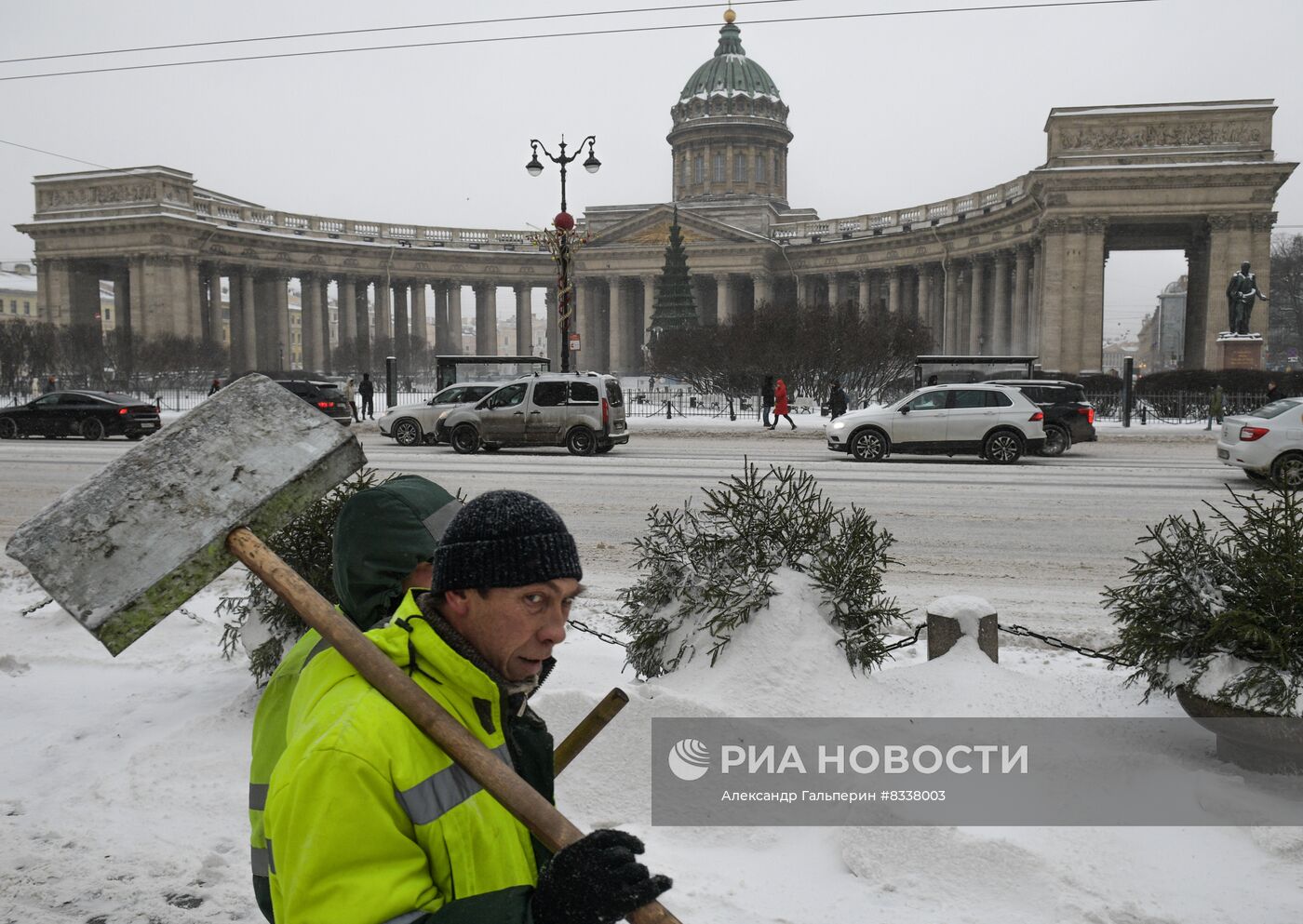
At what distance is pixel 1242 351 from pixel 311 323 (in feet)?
202

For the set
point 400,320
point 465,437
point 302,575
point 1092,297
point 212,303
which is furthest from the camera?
point 400,320

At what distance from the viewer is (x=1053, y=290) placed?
51.1 metres

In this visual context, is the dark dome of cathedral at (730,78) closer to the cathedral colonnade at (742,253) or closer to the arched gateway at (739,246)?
the arched gateway at (739,246)

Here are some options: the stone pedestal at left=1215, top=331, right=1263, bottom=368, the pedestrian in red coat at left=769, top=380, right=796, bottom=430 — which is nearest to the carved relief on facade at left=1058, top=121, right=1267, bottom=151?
the stone pedestal at left=1215, top=331, right=1263, bottom=368

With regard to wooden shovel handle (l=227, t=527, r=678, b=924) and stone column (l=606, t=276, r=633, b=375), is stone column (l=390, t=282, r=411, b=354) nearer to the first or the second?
stone column (l=606, t=276, r=633, b=375)

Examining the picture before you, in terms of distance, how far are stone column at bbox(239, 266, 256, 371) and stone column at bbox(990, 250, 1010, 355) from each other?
5064cm

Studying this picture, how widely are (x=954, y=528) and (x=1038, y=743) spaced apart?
6.84 meters

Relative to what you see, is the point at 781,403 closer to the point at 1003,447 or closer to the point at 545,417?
the point at 545,417

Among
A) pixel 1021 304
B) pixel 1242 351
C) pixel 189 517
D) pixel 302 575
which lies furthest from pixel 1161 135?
pixel 189 517

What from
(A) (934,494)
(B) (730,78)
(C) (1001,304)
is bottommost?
(A) (934,494)

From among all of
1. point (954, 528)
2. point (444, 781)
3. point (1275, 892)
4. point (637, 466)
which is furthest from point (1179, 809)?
point (637, 466)

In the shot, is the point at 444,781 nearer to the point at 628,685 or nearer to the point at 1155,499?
the point at 628,685

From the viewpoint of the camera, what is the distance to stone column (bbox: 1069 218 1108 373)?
165ft

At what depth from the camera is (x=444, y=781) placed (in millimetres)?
1616
